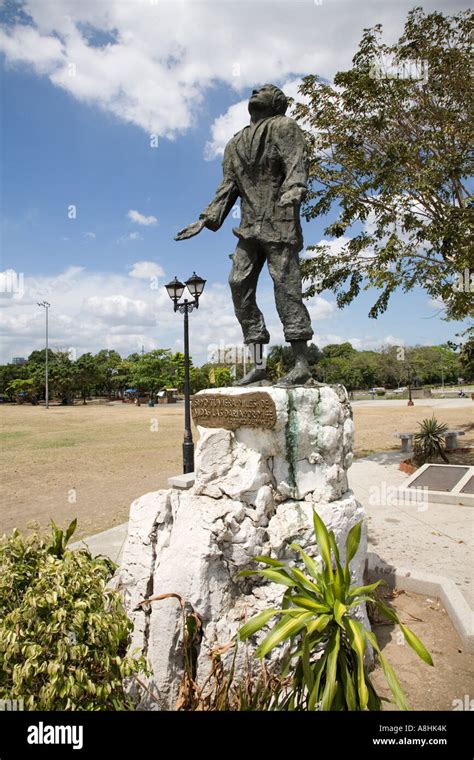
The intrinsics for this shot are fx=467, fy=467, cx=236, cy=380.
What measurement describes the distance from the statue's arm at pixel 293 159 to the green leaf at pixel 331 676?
2956 mm

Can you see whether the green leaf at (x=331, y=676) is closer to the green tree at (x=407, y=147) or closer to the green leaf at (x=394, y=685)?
the green leaf at (x=394, y=685)

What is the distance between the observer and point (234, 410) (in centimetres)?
345

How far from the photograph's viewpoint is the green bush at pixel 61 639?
79.4 inches

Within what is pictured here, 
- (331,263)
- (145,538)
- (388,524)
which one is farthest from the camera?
(331,263)

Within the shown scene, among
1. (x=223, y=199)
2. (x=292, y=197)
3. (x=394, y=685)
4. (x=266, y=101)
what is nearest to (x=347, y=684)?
(x=394, y=685)

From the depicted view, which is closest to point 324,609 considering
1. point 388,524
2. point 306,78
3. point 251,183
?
point 251,183

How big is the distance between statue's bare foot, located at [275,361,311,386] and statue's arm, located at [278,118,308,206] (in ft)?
4.20

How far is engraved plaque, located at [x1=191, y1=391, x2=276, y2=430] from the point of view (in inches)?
129

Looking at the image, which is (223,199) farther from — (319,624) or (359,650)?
(359,650)

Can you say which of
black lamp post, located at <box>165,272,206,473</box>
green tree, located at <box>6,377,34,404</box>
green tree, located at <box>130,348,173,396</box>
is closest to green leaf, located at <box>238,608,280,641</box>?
black lamp post, located at <box>165,272,206,473</box>

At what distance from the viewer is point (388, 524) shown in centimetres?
639

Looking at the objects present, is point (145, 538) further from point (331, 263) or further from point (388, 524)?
point (331, 263)

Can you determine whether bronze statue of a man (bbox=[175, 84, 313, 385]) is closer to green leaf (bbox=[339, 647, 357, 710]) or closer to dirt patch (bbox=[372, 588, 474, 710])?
green leaf (bbox=[339, 647, 357, 710])
